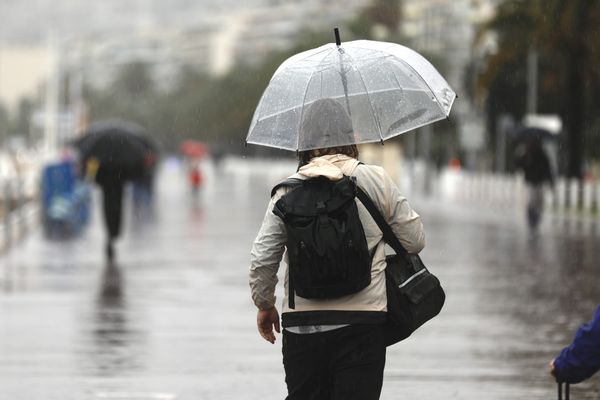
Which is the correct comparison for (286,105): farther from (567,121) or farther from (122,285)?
(567,121)

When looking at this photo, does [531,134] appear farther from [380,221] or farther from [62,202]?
[380,221]

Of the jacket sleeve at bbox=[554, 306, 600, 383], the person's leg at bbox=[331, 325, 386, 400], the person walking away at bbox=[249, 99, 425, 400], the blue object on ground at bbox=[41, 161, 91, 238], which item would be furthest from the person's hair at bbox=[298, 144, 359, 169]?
the blue object on ground at bbox=[41, 161, 91, 238]

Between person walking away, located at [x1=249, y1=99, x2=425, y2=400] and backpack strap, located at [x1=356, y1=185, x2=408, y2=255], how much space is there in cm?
2

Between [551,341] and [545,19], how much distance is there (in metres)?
26.1

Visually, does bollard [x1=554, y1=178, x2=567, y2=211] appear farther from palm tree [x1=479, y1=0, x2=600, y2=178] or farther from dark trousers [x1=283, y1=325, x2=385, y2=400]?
dark trousers [x1=283, y1=325, x2=385, y2=400]

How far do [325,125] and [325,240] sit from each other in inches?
20.0

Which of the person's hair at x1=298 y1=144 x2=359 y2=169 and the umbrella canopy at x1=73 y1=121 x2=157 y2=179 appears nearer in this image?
the person's hair at x1=298 y1=144 x2=359 y2=169

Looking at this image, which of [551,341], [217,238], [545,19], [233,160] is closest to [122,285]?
[551,341]

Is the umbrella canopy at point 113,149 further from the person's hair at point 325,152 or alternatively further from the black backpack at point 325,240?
the black backpack at point 325,240

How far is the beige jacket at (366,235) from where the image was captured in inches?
239

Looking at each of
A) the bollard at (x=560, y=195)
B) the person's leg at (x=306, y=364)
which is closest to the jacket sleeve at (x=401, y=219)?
the person's leg at (x=306, y=364)

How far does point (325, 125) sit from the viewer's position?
622 cm

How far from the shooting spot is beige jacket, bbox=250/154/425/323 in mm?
6059

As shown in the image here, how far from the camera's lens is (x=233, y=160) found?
156500 millimetres
